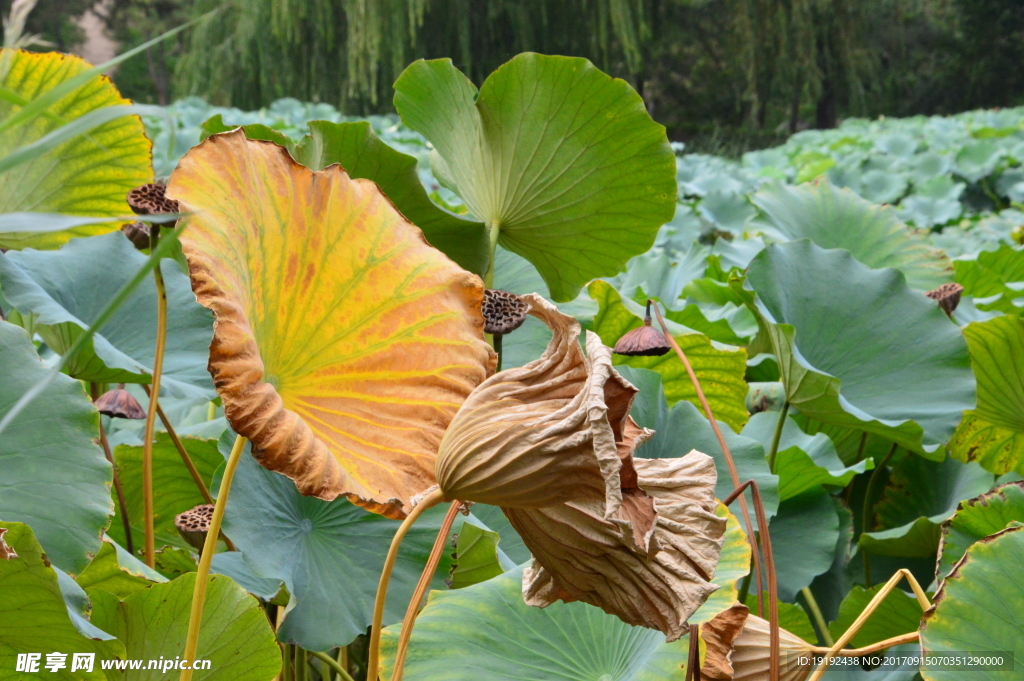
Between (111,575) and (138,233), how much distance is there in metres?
0.38

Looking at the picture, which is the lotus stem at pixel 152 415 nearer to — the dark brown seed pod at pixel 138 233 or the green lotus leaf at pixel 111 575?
the green lotus leaf at pixel 111 575

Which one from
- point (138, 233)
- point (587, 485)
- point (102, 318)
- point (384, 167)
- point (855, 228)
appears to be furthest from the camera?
point (855, 228)

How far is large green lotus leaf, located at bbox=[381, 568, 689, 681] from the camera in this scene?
0.43 meters

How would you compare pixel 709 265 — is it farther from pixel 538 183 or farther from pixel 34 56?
pixel 34 56

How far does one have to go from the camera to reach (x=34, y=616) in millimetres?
341

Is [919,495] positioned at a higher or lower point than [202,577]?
lower

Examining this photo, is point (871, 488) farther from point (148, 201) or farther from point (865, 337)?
point (148, 201)

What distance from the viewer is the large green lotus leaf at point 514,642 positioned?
0.43 m

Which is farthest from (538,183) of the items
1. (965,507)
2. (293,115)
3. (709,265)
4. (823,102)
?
(823,102)

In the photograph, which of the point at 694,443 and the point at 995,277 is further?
the point at 995,277

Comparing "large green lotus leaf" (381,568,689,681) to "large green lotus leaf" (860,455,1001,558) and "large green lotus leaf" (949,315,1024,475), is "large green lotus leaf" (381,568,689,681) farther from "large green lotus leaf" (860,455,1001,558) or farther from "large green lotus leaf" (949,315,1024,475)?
"large green lotus leaf" (949,315,1024,475)

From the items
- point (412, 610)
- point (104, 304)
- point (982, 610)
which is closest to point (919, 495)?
point (982, 610)

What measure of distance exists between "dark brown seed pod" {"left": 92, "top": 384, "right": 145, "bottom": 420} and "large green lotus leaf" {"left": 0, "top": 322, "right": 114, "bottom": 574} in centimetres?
20

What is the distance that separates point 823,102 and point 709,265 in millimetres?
15600
